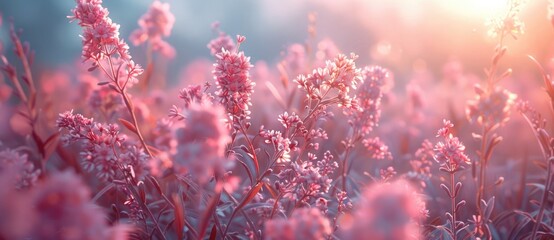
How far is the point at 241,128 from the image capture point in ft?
6.57

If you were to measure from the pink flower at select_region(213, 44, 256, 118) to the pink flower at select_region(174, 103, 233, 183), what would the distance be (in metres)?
0.62

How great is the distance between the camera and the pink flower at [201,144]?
121cm

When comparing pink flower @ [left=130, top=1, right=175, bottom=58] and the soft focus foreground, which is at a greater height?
pink flower @ [left=130, top=1, right=175, bottom=58]

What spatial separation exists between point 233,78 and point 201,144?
2.32 ft

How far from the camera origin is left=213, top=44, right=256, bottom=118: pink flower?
74.6 inches

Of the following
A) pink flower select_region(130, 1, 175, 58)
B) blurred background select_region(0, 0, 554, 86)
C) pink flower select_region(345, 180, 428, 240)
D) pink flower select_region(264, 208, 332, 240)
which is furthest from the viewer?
blurred background select_region(0, 0, 554, 86)

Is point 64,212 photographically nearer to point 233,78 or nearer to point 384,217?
point 384,217

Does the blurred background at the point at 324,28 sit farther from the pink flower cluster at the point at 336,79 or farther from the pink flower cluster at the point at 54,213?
the pink flower cluster at the point at 54,213

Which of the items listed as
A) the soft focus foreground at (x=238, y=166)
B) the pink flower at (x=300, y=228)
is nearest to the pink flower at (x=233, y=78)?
the soft focus foreground at (x=238, y=166)

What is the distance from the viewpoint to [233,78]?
1.91m

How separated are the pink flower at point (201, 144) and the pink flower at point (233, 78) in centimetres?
62

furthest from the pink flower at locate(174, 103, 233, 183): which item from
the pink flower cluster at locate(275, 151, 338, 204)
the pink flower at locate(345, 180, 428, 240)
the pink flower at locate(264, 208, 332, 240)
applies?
the pink flower cluster at locate(275, 151, 338, 204)

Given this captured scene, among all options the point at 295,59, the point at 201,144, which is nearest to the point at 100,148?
the point at 201,144

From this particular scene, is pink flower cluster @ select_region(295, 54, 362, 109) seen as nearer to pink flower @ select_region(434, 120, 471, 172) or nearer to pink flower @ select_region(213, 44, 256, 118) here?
pink flower @ select_region(213, 44, 256, 118)
